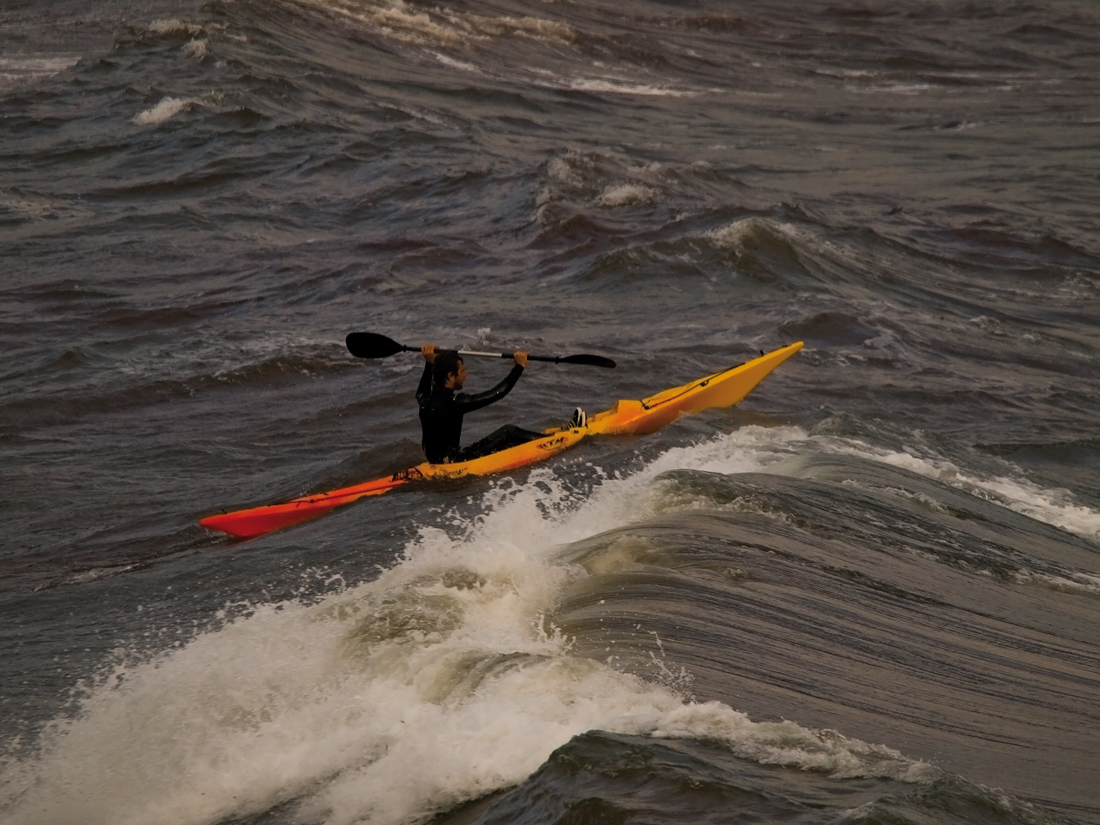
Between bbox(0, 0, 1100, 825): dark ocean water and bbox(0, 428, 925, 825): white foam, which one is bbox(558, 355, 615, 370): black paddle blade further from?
bbox(0, 428, 925, 825): white foam

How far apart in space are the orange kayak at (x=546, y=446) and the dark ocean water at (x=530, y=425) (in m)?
0.17

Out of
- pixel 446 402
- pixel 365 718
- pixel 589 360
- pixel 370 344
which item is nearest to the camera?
pixel 365 718

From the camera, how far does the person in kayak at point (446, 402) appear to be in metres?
8.39

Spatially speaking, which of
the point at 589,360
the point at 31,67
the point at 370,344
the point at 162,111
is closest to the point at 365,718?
the point at 370,344

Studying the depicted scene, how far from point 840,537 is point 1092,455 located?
4.00 m

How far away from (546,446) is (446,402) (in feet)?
2.71

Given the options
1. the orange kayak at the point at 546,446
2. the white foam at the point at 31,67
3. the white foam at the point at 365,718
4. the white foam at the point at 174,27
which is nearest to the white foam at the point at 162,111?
the white foam at the point at 31,67

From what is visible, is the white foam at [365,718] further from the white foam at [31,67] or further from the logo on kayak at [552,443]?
the white foam at [31,67]

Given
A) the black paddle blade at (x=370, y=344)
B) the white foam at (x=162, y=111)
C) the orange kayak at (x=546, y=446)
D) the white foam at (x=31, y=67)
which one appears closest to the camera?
the orange kayak at (x=546, y=446)

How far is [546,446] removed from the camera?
349 inches

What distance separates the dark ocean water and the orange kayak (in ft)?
0.56

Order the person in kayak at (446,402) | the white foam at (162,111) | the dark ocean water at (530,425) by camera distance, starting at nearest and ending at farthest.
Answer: the dark ocean water at (530,425)
the person in kayak at (446,402)
the white foam at (162,111)

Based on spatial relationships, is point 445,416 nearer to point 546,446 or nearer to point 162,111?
point 546,446

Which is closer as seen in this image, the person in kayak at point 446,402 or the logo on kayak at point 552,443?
the person in kayak at point 446,402
